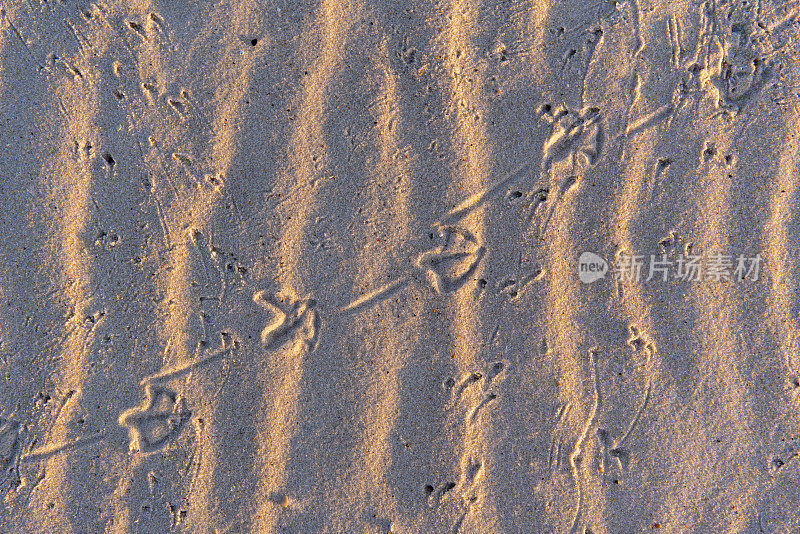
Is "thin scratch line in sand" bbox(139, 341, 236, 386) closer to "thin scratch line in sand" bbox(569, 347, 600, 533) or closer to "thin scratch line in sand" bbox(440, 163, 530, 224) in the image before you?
"thin scratch line in sand" bbox(440, 163, 530, 224)

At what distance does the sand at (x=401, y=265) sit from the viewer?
68.9 inches

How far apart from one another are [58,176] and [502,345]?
1713 millimetres

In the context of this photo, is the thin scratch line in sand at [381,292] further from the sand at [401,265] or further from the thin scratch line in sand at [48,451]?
the thin scratch line in sand at [48,451]

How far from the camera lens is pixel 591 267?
178 cm

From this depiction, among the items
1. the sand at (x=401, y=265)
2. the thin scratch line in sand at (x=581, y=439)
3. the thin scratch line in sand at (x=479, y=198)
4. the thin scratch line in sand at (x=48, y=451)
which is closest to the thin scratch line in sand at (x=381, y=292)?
the sand at (x=401, y=265)

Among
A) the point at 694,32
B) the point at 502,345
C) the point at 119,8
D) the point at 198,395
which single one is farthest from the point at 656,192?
the point at 119,8

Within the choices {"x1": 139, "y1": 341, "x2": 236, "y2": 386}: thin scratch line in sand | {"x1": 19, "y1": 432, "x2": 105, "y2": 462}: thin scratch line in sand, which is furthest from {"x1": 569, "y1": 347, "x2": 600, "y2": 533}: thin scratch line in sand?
{"x1": 19, "y1": 432, "x2": 105, "y2": 462}: thin scratch line in sand

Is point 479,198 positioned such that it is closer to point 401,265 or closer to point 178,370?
point 401,265

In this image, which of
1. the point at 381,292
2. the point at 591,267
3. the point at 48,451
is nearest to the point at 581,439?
the point at 591,267

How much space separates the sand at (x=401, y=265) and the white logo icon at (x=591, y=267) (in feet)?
0.04

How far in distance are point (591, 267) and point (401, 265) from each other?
2.28ft

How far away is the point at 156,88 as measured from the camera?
177cm

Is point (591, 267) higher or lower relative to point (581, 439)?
higher

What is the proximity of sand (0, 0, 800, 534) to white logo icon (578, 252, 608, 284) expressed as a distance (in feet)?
0.04
